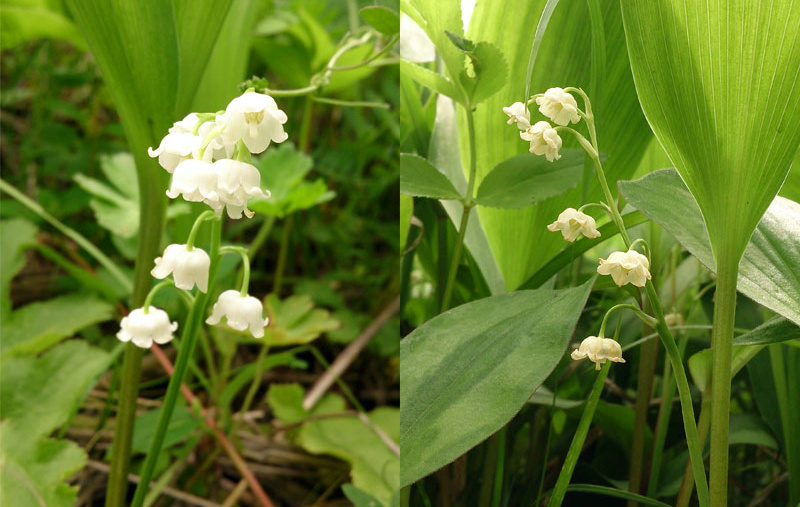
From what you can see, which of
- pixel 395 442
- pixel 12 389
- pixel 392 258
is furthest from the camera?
pixel 392 258

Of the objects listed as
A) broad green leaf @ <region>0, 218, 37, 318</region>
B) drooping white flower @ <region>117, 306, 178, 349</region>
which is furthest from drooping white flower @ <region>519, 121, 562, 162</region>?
broad green leaf @ <region>0, 218, 37, 318</region>

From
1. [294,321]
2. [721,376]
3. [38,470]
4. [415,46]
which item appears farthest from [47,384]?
[721,376]

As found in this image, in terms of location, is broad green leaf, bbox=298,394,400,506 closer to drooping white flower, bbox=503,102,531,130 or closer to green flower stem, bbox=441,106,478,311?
green flower stem, bbox=441,106,478,311

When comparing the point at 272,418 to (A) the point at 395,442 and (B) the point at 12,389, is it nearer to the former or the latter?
(A) the point at 395,442

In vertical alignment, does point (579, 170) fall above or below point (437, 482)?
above

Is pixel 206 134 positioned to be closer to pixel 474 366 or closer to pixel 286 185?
pixel 474 366

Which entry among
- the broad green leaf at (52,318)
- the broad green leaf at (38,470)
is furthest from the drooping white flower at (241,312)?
the broad green leaf at (52,318)

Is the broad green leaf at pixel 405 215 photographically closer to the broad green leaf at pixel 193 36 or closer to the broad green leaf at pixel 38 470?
the broad green leaf at pixel 193 36

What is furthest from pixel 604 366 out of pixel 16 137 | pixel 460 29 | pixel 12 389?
pixel 16 137
